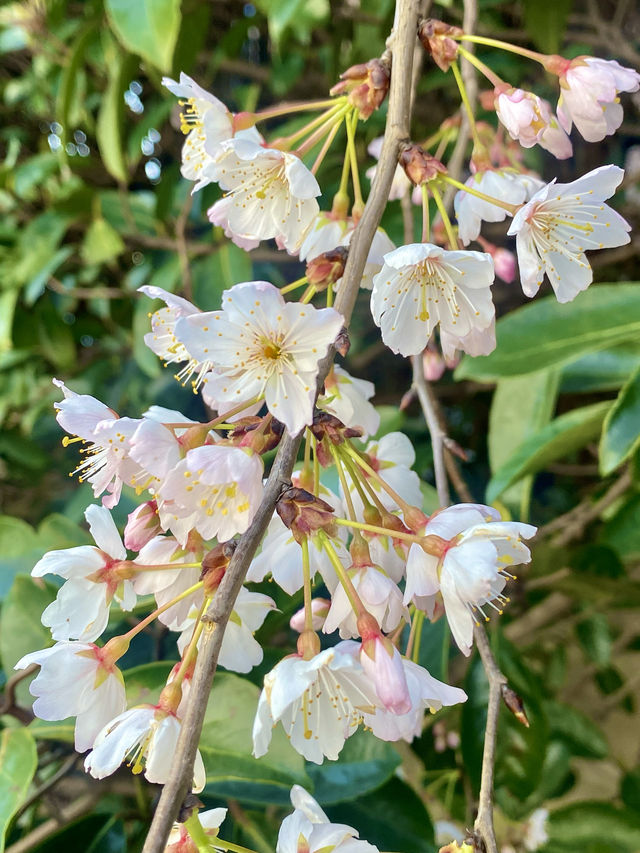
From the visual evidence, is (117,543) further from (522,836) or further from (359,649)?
(522,836)

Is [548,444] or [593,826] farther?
[593,826]

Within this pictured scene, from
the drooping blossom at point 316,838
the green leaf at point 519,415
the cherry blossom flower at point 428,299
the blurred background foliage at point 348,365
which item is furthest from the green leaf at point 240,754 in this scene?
the green leaf at point 519,415

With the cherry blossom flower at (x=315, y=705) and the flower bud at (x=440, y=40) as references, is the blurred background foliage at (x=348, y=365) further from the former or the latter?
the flower bud at (x=440, y=40)

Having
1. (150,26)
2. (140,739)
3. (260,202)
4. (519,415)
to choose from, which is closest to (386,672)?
(140,739)

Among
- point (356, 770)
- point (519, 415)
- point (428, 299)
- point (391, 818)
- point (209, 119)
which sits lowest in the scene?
point (391, 818)

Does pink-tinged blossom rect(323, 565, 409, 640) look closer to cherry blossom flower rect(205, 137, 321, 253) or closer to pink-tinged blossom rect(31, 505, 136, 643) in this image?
pink-tinged blossom rect(31, 505, 136, 643)

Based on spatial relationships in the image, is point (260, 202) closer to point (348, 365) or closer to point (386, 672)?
point (386, 672)
